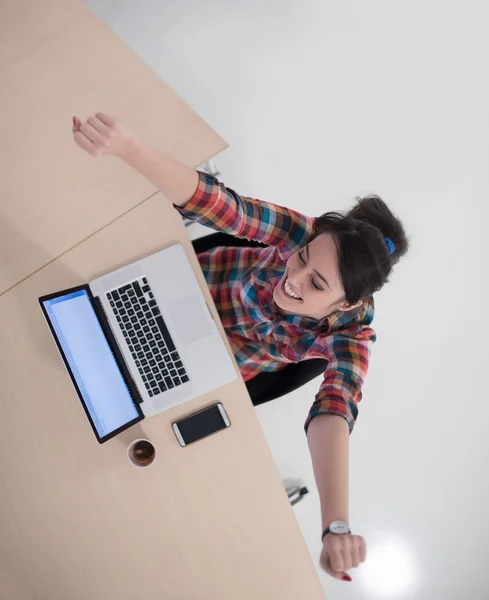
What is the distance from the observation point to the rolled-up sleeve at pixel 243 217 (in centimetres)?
111

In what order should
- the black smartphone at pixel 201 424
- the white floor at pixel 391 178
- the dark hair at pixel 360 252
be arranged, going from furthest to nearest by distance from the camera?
the white floor at pixel 391 178 → the black smartphone at pixel 201 424 → the dark hair at pixel 360 252

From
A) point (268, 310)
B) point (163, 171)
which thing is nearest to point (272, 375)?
point (268, 310)

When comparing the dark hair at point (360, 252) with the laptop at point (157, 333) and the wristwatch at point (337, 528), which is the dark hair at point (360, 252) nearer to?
the laptop at point (157, 333)

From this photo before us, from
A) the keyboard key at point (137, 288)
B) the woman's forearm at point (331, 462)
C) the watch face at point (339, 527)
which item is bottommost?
the watch face at point (339, 527)

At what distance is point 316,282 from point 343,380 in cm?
25

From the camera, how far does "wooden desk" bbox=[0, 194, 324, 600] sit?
45.4 inches

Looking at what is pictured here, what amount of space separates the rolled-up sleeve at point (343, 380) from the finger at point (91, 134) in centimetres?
71

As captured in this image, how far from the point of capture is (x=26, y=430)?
46.1 inches

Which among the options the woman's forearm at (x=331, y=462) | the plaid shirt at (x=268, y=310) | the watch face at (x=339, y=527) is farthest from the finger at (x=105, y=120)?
the watch face at (x=339, y=527)

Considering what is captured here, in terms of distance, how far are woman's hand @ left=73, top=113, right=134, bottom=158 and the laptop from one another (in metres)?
0.30

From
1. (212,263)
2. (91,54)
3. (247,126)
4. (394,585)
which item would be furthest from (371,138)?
(394,585)

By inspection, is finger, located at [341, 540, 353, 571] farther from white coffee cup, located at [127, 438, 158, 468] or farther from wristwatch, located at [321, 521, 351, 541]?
white coffee cup, located at [127, 438, 158, 468]

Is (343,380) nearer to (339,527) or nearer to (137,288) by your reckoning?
(339,527)

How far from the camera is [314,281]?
3.60 ft
